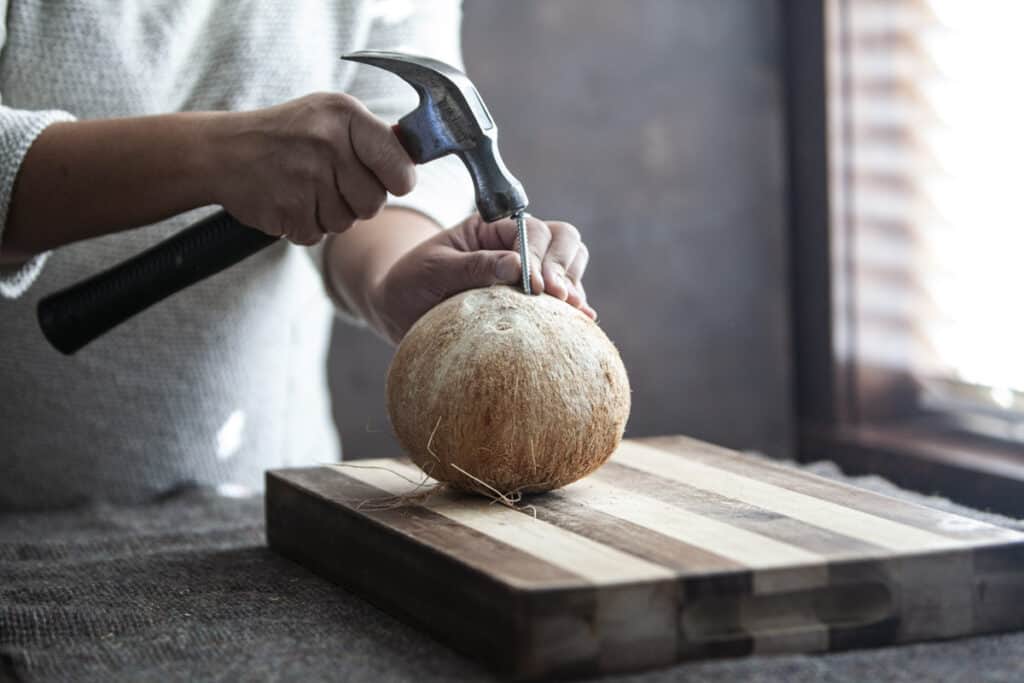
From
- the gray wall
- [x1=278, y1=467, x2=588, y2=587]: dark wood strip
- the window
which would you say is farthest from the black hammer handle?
the window

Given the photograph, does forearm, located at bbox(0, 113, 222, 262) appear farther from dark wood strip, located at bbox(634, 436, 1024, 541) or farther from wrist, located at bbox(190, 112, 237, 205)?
dark wood strip, located at bbox(634, 436, 1024, 541)

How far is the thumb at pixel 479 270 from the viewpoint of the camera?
1.14 metres

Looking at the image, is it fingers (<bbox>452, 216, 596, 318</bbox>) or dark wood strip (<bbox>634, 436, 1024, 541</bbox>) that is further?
fingers (<bbox>452, 216, 596, 318</bbox>)

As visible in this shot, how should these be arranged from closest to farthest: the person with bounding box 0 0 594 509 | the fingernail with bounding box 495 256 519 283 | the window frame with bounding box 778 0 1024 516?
the fingernail with bounding box 495 256 519 283 < the person with bounding box 0 0 594 509 < the window frame with bounding box 778 0 1024 516

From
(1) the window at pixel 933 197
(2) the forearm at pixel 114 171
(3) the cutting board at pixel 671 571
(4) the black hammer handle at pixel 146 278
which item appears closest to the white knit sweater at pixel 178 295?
(4) the black hammer handle at pixel 146 278

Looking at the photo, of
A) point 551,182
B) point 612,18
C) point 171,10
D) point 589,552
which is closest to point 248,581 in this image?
point 589,552

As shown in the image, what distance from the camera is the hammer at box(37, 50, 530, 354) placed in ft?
3.52

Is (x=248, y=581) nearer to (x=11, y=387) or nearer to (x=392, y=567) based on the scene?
(x=392, y=567)

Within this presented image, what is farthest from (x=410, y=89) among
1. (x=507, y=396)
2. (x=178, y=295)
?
(x=507, y=396)

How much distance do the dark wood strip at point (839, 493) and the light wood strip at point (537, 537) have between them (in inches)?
9.1

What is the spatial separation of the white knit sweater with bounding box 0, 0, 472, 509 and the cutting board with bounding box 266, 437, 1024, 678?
0.54 meters

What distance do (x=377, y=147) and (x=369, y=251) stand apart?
0.38m

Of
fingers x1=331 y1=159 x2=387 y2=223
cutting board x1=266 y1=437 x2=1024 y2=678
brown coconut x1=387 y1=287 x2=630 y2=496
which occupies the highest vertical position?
fingers x1=331 y1=159 x2=387 y2=223

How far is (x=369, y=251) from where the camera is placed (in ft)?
4.79
